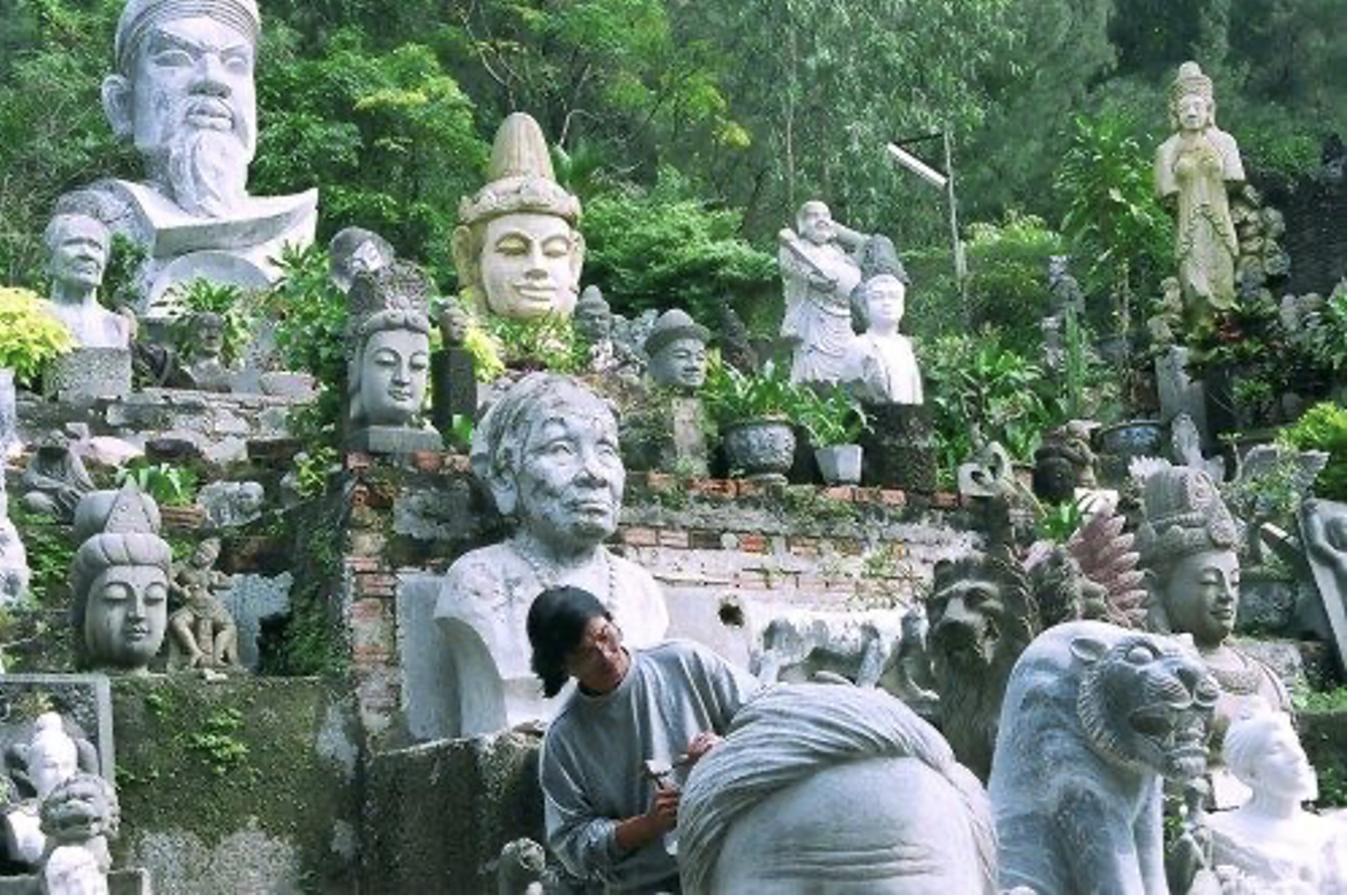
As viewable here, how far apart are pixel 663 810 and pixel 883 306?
11.8 metres

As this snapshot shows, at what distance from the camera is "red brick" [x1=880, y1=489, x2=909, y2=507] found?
13.2 m

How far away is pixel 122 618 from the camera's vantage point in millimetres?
11023

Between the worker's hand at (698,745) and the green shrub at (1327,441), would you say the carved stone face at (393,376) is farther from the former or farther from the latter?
the worker's hand at (698,745)

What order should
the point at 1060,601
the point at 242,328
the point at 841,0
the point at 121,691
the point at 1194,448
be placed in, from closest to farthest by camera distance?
the point at 1060,601 < the point at 121,691 < the point at 242,328 < the point at 1194,448 < the point at 841,0

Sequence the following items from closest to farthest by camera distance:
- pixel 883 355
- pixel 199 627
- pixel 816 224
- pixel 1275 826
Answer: pixel 1275 826
pixel 199 627
pixel 883 355
pixel 816 224

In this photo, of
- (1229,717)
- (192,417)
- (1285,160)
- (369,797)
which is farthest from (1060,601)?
(1285,160)

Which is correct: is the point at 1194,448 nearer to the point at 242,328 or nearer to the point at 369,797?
the point at 242,328

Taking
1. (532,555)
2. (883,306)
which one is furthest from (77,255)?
(532,555)

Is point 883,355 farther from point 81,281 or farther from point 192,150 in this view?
point 192,150

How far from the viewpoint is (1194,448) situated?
20.2m

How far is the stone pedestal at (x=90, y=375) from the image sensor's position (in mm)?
16797

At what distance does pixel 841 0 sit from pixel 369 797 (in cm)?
2403

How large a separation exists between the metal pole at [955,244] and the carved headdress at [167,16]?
11.0 meters

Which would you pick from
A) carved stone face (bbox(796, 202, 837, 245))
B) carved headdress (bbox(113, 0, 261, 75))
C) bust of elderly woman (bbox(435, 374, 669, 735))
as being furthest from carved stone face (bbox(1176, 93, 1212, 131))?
bust of elderly woman (bbox(435, 374, 669, 735))
